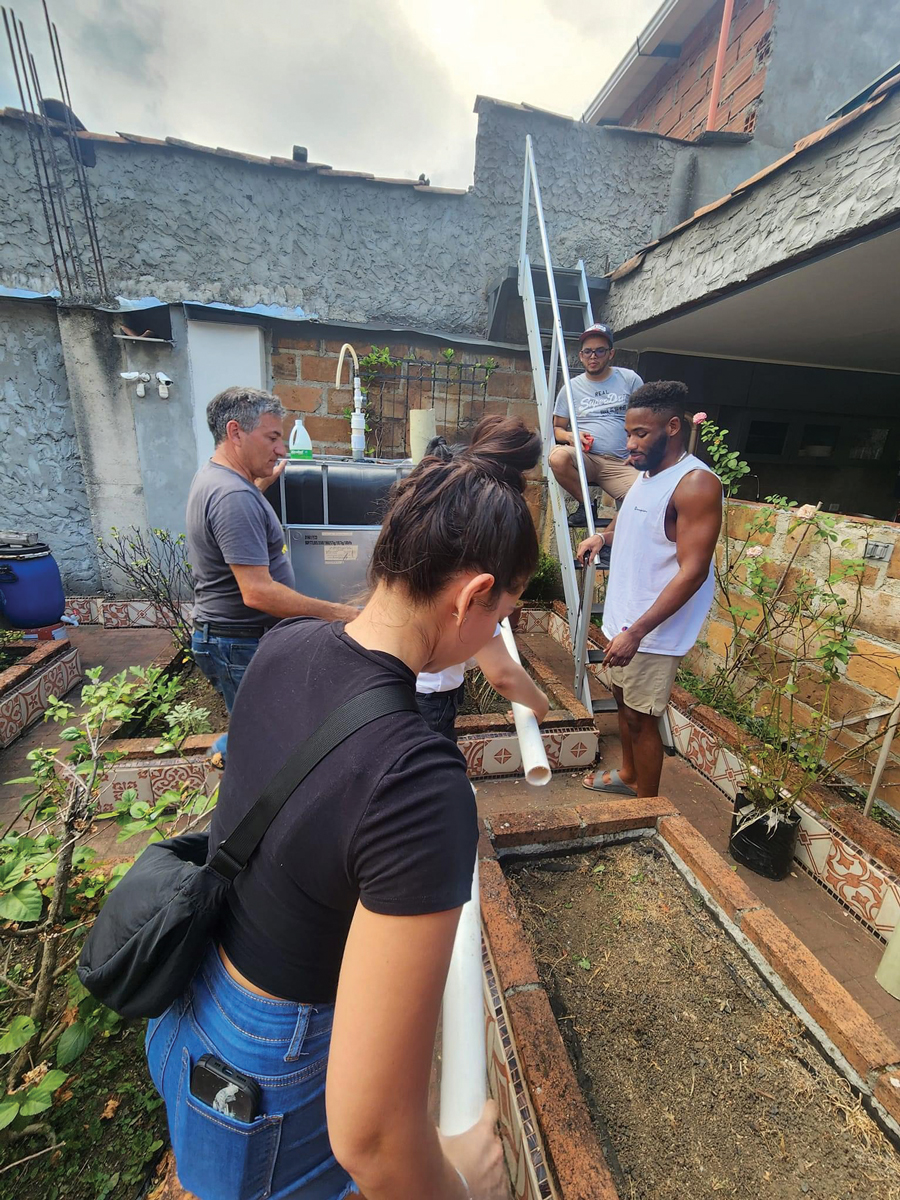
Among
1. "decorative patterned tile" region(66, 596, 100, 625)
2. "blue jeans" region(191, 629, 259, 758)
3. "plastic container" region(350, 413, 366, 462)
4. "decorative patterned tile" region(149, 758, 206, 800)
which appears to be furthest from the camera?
"decorative patterned tile" region(66, 596, 100, 625)

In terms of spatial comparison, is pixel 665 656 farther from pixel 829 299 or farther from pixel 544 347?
pixel 544 347

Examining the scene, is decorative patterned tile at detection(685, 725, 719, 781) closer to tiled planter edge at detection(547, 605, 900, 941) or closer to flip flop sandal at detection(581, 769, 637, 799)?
tiled planter edge at detection(547, 605, 900, 941)

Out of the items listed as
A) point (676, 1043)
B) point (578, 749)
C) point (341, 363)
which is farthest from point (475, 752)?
point (341, 363)

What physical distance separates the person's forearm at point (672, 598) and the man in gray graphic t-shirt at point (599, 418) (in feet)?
5.47

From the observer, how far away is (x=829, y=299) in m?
3.58

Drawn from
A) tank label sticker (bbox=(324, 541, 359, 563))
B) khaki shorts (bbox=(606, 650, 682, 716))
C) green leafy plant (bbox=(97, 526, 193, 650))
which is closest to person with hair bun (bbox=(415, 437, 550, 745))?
khaki shorts (bbox=(606, 650, 682, 716))

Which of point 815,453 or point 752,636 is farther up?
point 815,453

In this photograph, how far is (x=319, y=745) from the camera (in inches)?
28.2

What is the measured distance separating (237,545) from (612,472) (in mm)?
2925

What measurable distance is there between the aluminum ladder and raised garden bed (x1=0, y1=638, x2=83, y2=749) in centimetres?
348

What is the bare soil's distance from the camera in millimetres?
1275

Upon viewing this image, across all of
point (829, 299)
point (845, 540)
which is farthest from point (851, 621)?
point (829, 299)

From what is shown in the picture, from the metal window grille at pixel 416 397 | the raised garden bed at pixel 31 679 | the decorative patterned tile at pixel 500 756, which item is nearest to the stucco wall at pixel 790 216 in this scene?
the metal window grille at pixel 416 397

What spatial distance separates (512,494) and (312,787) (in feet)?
1.88
